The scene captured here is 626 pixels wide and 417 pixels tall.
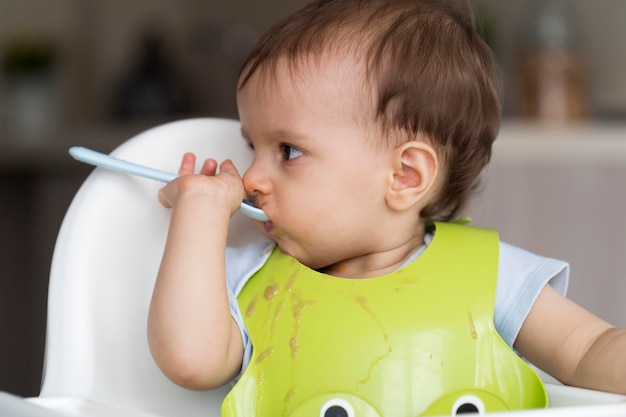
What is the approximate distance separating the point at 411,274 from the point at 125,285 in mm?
289

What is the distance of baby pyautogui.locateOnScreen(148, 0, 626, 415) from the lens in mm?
827

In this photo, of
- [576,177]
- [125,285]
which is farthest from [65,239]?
[576,177]

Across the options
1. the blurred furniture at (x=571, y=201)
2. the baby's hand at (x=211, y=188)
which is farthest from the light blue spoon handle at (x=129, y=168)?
the blurred furniture at (x=571, y=201)

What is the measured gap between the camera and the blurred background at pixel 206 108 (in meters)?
2.38

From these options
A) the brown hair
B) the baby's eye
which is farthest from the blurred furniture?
the baby's eye

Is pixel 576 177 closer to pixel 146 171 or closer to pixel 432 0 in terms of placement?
pixel 432 0

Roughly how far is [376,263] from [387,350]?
0.50 feet

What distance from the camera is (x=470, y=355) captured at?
0.82 meters

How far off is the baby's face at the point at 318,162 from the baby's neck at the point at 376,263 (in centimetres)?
2

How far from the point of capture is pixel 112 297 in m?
0.92

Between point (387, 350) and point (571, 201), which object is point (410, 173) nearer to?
point (387, 350)

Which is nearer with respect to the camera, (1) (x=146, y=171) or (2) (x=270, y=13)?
(1) (x=146, y=171)

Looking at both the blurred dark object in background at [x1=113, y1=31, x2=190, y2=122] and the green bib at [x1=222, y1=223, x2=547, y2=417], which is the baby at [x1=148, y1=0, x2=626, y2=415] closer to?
the green bib at [x1=222, y1=223, x2=547, y2=417]

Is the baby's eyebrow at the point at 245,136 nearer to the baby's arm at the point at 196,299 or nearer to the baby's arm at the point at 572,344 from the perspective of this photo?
the baby's arm at the point at 196,299
